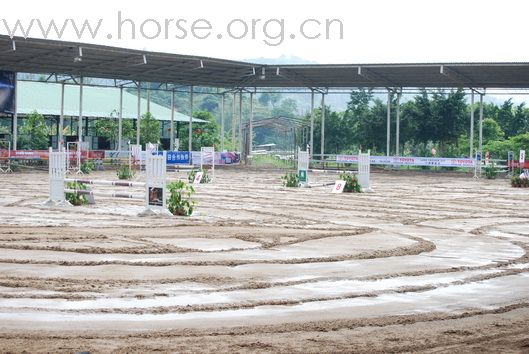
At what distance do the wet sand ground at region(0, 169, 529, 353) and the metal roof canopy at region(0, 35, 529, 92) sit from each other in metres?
23.7

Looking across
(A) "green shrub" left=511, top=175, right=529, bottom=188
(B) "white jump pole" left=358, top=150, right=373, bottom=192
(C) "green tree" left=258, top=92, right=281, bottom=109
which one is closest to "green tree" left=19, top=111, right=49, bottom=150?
(A) "green shrub" left=511, top=175, right=529, bottom=188

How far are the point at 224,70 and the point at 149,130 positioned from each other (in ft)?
33.3

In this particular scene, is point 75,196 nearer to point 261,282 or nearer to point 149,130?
point 261,282

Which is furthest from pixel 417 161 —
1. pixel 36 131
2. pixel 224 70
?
pixel 36 131

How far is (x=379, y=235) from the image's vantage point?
1684 centimetres

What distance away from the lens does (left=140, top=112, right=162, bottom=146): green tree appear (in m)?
61.4

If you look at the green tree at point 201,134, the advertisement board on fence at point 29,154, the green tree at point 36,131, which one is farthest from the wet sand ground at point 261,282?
the green tree at point 201,134

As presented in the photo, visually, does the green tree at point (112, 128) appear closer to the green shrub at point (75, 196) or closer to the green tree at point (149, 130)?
the green tree at point (149, 130)

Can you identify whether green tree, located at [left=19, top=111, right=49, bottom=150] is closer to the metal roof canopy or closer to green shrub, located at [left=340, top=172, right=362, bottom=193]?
the metal roof canopy

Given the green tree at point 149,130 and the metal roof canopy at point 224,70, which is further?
the green tree at point 149,130

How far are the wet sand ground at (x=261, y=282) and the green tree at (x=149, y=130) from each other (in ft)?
130

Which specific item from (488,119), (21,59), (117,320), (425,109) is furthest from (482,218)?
(488,119)

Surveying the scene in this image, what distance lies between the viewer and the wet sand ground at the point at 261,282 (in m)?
7.60

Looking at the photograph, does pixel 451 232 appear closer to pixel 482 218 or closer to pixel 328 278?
pixel 482 218
